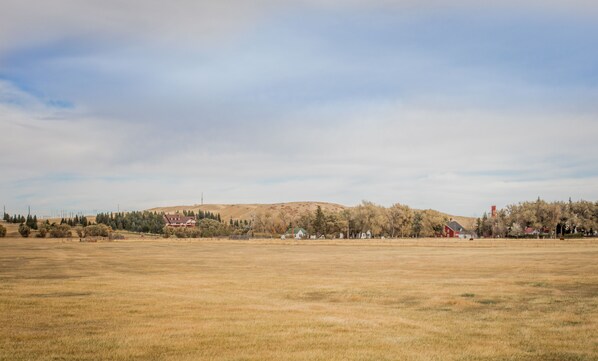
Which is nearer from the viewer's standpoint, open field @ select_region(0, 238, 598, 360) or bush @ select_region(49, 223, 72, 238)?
open field @ select_region(0, 238, 598, 360)

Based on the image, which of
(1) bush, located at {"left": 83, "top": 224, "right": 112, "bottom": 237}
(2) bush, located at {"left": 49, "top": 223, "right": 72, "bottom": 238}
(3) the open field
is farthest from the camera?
(2) bush, located at {"left": 49, "top": 223, "right": 72, "bottom": 238}

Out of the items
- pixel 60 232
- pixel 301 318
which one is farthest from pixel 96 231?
pixel 301 318

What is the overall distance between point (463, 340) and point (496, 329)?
2795mm

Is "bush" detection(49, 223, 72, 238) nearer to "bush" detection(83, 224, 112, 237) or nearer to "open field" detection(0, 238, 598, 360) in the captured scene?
"bush" detection(83, 224, 112, 237)

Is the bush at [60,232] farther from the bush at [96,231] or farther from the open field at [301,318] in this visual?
the open field at [301,318]

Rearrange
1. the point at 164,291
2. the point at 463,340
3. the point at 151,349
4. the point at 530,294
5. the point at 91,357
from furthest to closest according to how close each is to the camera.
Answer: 1. the point at 164,291
2. the point at 530,294
3. the point at 463,340
4. the point at 151,349
5. the point at 91,357

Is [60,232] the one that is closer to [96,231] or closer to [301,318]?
[96,231]

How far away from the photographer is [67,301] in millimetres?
27531

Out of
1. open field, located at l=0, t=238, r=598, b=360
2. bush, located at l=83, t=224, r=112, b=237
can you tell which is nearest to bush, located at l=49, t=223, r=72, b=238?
bush, located at l=83, t=224, r=112, b=237

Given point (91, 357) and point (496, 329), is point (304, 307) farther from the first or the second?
point (91, 357)

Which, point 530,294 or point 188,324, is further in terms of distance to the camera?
point 530,294

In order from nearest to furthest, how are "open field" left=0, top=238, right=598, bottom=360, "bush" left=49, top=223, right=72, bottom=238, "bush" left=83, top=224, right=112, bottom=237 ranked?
1. "open field" left=0, top=238, right=598, bottom=360
2. "bush" left=83, top=224, right=112, bottom=237
3. "bush" left=49, top=223, right=72, bottom=238

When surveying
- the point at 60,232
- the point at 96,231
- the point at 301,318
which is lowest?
the point at 60,232

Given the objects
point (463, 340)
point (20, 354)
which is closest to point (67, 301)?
point (20, 354)
